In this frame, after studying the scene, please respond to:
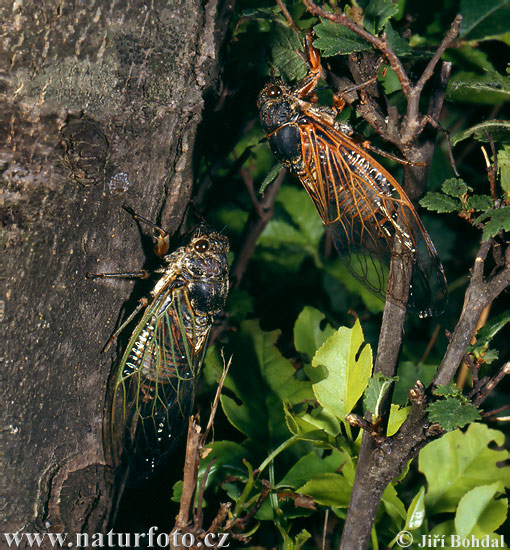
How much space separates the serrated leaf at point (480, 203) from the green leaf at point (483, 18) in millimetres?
370

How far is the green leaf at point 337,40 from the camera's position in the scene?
78cm

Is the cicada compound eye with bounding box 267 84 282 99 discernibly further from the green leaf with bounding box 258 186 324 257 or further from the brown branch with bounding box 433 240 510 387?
the brown branch with bounding box 433 240 510 387

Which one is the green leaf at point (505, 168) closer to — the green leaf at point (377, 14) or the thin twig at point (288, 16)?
the green leaf at point (377, 14)

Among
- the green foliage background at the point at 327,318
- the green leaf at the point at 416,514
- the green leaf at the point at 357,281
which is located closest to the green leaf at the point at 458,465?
the green foliage background at the point at 327,318

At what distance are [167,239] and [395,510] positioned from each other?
0.60 metres

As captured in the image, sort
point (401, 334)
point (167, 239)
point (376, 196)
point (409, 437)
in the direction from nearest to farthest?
point (409, 437)
point (401, 334)
point (167, 239)
point (376, 196)

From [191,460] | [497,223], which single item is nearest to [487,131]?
[497,223]

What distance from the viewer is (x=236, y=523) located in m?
0.85

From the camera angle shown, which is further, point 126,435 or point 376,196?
point 376,196

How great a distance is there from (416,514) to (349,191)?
642 mm

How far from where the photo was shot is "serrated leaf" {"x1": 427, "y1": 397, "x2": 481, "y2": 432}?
0.69 m

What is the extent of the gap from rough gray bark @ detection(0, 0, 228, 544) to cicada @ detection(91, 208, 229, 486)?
15 centimetres

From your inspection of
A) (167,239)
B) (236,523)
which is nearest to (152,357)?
(167,239)

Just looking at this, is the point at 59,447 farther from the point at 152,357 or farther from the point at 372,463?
the point at 372,463
